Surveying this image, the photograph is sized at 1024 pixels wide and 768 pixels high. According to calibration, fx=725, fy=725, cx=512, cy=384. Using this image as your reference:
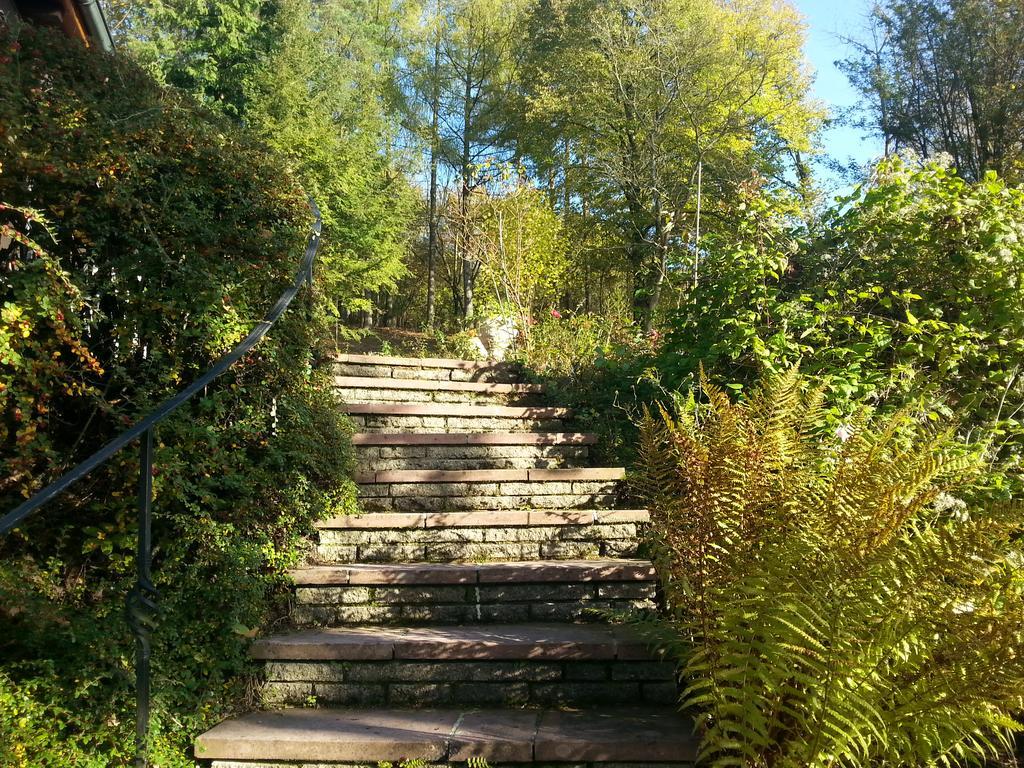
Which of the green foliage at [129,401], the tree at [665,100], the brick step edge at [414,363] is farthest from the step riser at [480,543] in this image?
the tree at [665,100]

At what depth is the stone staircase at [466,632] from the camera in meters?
2.71

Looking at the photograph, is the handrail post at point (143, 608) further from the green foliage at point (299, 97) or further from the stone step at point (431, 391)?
the green foliage at point (299, 97)

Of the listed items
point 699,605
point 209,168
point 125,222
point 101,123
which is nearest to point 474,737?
point 699,605

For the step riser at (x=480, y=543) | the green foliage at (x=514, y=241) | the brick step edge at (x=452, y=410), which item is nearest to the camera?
the step riser at (x=480, y=543)

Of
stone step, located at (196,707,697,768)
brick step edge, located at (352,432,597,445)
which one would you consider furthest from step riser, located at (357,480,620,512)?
stone step, located at (196,707,697,768)

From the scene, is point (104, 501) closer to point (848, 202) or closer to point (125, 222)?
point (125, 222)

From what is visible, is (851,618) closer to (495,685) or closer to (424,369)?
(495,685)

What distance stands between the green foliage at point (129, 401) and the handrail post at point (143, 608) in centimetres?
32

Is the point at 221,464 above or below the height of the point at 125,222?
below

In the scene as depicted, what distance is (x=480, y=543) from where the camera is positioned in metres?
4.17

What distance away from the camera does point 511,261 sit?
11.9 metres

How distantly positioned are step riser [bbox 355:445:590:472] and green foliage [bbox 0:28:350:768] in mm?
1255

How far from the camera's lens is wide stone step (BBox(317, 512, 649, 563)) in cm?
410

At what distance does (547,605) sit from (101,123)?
3.09m
